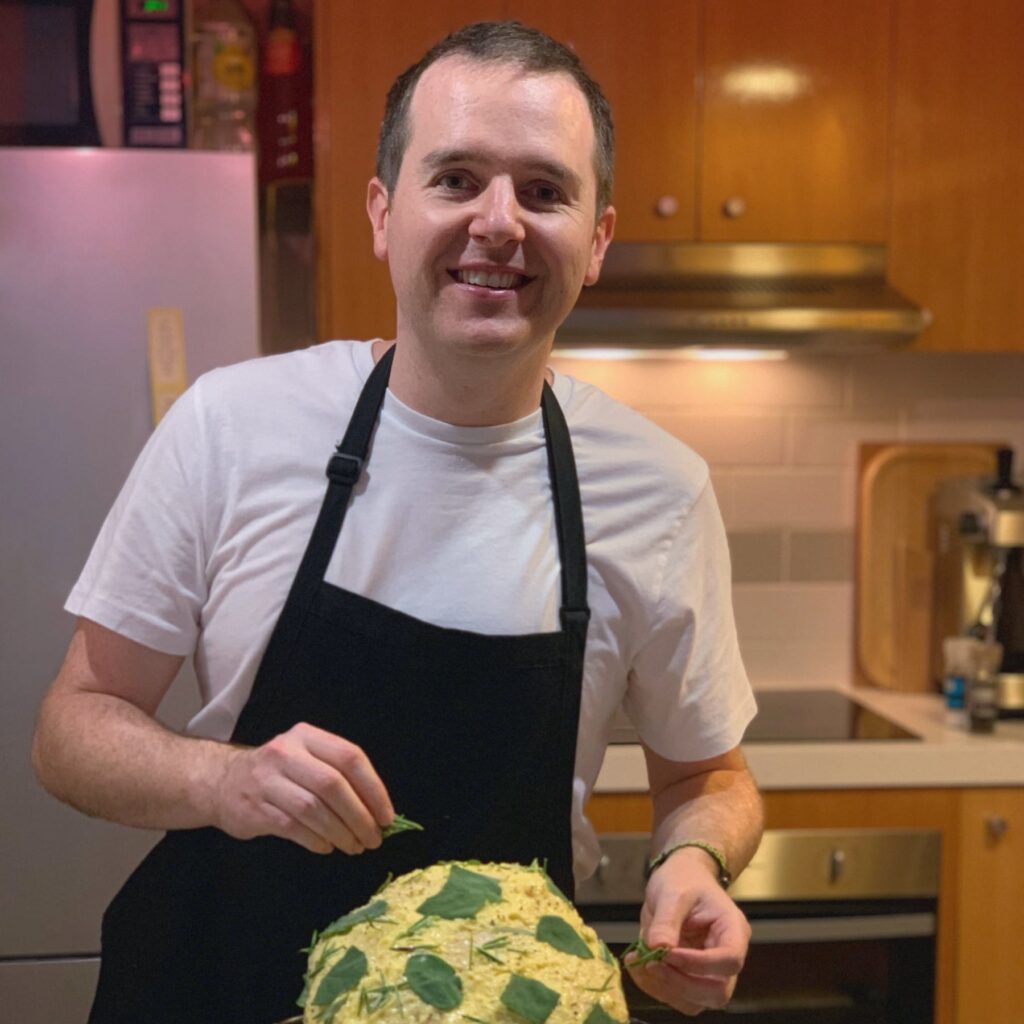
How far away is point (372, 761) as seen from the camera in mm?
1269

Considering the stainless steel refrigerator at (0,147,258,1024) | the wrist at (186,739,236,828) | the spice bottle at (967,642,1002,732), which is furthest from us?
the spice bottle at (967,642,1002,732)

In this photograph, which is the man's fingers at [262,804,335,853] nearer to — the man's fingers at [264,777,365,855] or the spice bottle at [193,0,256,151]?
the man's fingers at [264,777,365,855]

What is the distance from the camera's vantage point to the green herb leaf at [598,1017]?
2.83ft

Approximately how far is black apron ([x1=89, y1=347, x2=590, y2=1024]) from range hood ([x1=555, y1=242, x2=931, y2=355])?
1.23 metres

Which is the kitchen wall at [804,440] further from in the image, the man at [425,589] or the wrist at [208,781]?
the wrist at [208,781]

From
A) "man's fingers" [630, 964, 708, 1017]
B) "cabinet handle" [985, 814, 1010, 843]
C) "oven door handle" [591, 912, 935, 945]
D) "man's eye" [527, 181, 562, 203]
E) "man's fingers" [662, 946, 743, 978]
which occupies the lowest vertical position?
"oven door handle" [591, 912, 935, 945]

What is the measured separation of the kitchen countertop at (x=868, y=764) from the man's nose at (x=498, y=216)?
1.36 m

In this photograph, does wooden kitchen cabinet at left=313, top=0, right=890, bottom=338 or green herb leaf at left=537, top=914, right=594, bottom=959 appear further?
wooden kitchen cabinet at left=313, top=0, right=890, bottom=338

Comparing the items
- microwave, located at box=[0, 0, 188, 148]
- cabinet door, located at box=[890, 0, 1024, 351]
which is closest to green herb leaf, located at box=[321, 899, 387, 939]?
microwave, located at box=[0, 0, 188, 148]

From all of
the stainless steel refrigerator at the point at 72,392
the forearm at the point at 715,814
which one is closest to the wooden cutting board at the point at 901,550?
the stainless steel refrigerator at the point at 72,392

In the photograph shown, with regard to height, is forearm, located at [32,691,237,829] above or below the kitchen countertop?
above

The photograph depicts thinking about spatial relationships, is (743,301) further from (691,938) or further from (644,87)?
(691,938)

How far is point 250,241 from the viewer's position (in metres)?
2.21

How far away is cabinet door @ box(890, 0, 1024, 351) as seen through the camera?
8.56 feet
